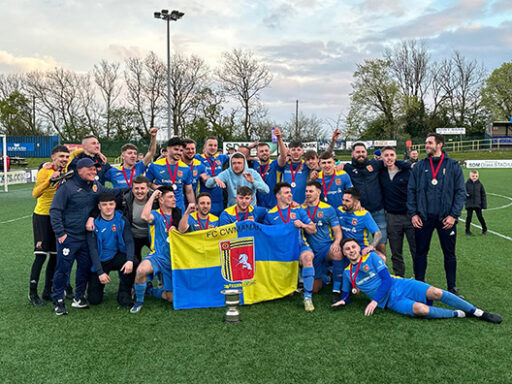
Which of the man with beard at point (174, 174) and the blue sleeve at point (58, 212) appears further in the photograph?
the man with beard at point (174, 174)

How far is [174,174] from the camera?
6.29m

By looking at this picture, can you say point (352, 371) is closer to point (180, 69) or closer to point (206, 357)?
point (206, 357)

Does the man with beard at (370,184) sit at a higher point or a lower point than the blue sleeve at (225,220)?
higher

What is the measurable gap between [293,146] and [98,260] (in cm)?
308

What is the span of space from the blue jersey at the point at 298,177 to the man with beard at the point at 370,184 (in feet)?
2.40

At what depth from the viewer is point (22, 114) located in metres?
48.3

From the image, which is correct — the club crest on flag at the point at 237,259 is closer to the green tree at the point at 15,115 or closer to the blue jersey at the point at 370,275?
the blue jersey at the point at 370,275

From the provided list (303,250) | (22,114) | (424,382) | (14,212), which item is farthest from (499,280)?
(22,114)

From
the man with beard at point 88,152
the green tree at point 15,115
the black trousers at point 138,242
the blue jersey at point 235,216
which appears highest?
the green tree at point 15,115

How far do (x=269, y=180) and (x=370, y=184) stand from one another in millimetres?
1549

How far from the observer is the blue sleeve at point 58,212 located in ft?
16.1

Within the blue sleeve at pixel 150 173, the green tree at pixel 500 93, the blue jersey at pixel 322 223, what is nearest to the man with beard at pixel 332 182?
the blue jersey at pixel 322 223

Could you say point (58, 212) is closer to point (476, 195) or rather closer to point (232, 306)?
point (232, 306)

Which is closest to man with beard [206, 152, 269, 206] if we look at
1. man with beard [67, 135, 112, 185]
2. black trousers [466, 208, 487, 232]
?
man with beard [67, 135, 112, 185]
